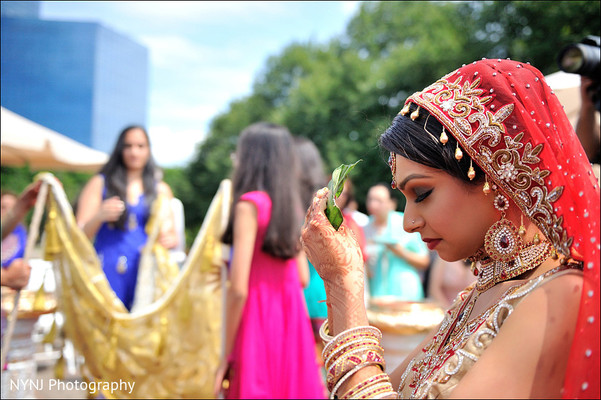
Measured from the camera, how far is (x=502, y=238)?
1463 mm

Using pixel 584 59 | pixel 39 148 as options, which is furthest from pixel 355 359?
pixel 39 148

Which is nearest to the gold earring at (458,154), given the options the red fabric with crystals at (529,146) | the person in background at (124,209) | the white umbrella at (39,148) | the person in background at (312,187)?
the red fabric with crystals at (529,146)

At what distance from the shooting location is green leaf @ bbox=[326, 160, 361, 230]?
1.49m

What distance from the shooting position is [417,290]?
5.84 m

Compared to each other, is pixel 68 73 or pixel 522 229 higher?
pixel 68 73

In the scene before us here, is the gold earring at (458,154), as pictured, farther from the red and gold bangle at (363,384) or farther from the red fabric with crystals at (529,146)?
the red and gold bangle at (363,384)

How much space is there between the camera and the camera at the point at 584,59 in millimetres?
2482

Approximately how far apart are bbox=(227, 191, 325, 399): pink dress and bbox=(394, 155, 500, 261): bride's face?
1926 mm

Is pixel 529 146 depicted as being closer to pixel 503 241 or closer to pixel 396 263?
pixel 503 241

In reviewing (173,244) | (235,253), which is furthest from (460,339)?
(173,244)

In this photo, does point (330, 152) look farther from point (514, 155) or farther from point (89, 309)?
point (514, 155)

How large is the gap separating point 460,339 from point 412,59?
21128mm

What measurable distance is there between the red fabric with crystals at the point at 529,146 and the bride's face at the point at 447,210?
3.0 inches

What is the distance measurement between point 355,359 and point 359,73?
24868mm
